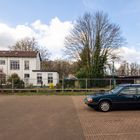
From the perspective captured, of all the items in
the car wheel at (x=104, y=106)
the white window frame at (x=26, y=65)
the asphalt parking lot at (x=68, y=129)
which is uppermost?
the white window frame at (x=26, y=65)

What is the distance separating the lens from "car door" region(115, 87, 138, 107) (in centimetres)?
1163

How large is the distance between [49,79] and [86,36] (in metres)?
11.8

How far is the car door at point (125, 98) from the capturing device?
11.6 metres

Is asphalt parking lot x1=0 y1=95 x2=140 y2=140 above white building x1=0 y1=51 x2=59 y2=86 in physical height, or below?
below

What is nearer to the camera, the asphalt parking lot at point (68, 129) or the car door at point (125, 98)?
the asphalt parking lot at point (68, 129)

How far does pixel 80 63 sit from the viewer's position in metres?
45.2

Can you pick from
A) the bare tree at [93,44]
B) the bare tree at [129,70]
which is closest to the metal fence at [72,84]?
the bare tree at [93,44]

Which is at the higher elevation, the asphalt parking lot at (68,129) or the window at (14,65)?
the window at (14,65)

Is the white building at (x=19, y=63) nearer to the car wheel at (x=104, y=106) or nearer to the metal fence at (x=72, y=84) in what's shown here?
the metal fence at (x=72, y=84)

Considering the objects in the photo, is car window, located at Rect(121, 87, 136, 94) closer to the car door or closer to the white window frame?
the car door

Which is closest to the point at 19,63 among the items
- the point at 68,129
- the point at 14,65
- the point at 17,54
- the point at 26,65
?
the point at 14,65

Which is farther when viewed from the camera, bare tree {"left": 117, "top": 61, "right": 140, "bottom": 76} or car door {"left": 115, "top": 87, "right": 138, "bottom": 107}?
bare tree {"left": 117, "top": 61, "right": 140, "bottom": 76}

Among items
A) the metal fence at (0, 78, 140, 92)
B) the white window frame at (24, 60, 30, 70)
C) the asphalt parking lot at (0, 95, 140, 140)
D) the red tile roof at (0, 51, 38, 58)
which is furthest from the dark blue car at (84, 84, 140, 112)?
the red tile roof at (0, 51, 38, 58)

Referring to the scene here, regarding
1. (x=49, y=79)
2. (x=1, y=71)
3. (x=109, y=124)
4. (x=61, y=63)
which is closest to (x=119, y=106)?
(x=109, y=124)
